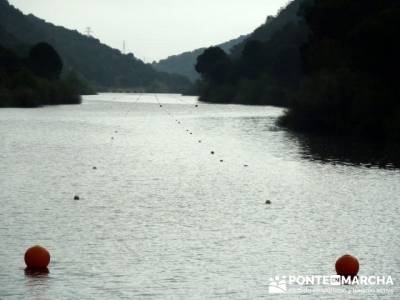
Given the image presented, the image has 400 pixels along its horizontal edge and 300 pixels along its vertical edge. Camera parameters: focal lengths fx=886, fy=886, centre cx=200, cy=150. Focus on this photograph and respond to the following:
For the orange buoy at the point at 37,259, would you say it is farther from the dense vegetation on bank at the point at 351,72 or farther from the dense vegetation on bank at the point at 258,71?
the dense vegetation on bank at the point at 258,71

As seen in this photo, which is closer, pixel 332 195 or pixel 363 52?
pixel 332 195

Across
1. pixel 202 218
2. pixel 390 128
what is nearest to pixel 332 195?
pixel 202 218

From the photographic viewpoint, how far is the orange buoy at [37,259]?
18062 mm

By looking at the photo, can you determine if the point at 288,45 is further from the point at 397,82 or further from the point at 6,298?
the point at 6,298

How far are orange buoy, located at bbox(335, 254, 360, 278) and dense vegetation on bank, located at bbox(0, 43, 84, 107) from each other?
328ft

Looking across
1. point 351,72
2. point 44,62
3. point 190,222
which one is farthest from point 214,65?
point 190,222

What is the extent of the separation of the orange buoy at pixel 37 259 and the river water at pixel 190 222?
30cm

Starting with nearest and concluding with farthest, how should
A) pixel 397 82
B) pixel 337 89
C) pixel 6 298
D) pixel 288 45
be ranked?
pixel 6 298 → pixel 397 82 → pixel 337 89 → pixel 288 45

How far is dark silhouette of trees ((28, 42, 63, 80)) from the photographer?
483 ft

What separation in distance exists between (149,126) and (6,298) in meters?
60.7

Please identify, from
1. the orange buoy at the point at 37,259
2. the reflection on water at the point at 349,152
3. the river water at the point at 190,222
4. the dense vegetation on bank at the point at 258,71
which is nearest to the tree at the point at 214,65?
the dense vegetation on bank at the point at 258,71

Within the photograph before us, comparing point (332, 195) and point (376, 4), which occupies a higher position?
point (376, 4)

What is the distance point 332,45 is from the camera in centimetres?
7362

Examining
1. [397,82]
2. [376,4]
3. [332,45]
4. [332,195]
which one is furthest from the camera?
[332,45]
